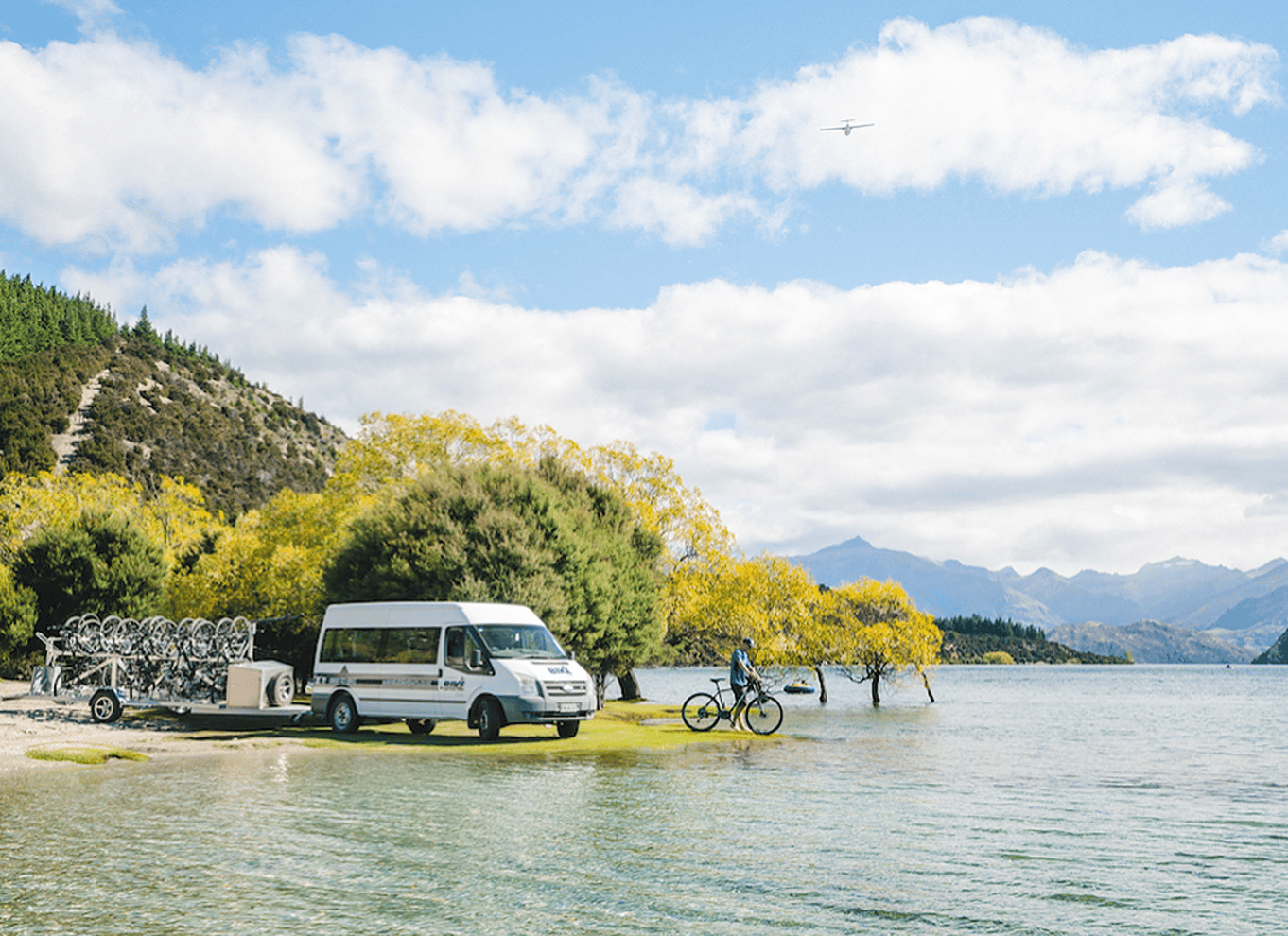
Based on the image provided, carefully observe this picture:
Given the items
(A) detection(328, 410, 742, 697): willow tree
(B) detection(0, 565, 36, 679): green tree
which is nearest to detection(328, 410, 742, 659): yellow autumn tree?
(A) detection(328, 410, 742, 697): willow tree

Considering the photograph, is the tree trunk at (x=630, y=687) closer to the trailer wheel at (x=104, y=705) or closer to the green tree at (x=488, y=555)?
the green tree at (x=488, y=555)

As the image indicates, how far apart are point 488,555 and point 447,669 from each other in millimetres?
7833

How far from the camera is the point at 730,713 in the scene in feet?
88.8

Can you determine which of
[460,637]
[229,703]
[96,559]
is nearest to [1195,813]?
[460,637]

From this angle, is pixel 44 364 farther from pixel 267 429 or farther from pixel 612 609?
pixel 612 609

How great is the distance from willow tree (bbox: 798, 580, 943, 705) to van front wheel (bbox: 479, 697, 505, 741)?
119 ft

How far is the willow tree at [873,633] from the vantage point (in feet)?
194

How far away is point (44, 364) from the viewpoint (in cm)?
13512

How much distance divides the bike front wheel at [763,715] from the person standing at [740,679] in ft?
0.84

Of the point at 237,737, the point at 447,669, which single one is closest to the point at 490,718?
the point at 447,669

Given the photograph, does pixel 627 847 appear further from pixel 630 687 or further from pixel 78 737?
pixel 630 687

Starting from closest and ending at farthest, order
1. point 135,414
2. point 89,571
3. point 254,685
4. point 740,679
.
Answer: point 254,685 < point 740,679 < point 89,571 < point 135,414

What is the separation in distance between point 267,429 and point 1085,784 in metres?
148

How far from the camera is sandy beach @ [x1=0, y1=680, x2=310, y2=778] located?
63.3 feet
